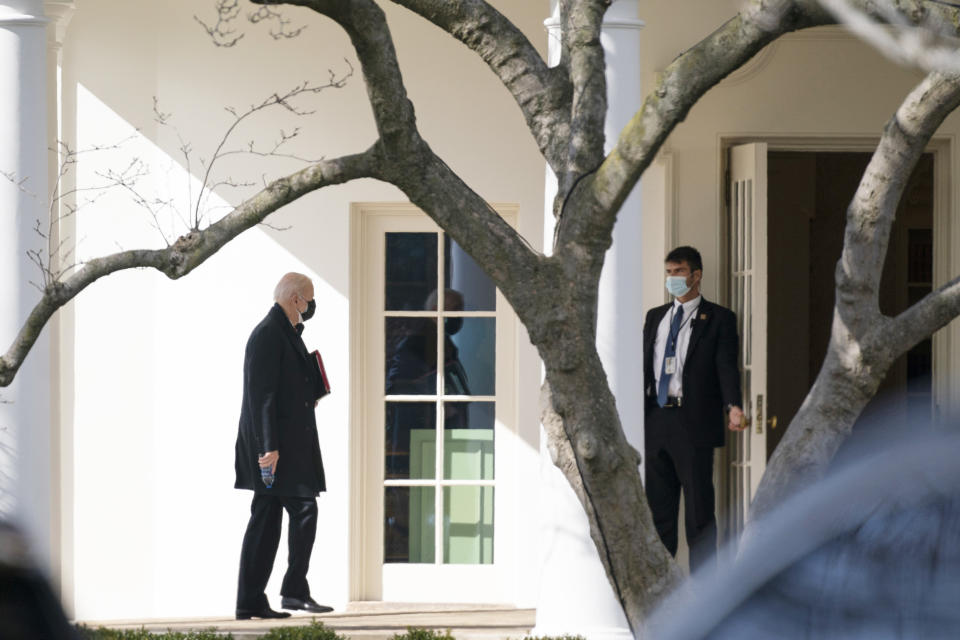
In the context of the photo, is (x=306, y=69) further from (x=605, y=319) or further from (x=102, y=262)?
(x=102, y=262)

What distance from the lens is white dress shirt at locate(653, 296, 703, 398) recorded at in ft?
26.7

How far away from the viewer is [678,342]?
323 inches

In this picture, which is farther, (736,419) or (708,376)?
(708,376)

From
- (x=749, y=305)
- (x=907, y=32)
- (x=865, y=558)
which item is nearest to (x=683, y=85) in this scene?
(x=907, y=32)

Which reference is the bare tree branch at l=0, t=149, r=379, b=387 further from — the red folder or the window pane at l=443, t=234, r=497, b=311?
the window pane at l=443, t=234, r=497, b=311

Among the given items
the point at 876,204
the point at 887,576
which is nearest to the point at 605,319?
the point at 876,204

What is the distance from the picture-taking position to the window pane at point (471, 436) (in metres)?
8.77

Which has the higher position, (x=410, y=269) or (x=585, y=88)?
(x=585, y=88)

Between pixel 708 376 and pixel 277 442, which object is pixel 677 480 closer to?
pixel 708 376

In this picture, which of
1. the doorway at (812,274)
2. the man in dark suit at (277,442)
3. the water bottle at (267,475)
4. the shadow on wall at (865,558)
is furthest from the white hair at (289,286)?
the shadow on wall at (865,558)

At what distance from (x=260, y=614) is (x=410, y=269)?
7.71ft

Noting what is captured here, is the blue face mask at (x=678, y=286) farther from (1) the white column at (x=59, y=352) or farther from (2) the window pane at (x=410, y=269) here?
(1) the white column at (x=59, y=352)

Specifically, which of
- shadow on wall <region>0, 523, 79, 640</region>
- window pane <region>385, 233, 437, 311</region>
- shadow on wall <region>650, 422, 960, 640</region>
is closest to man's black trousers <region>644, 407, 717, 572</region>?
window pane <region>385, 233, 437, 311</region>

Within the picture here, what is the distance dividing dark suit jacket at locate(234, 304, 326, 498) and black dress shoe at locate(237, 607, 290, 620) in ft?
2.33
